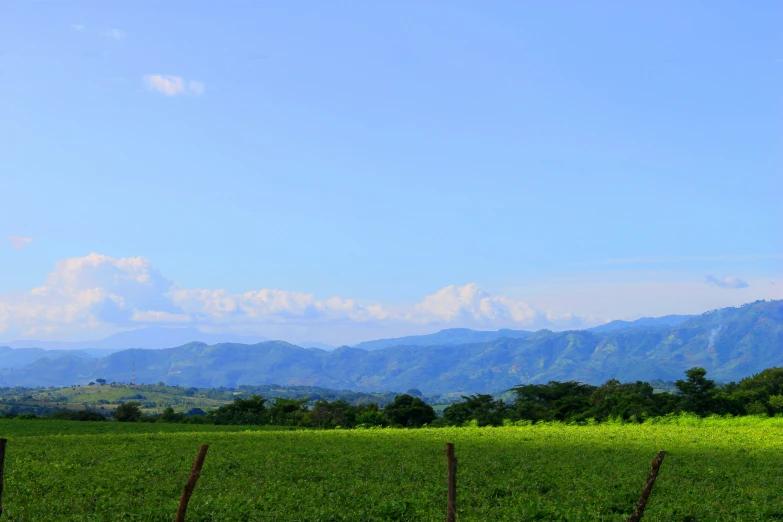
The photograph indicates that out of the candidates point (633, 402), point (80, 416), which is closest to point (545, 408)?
point (633, 402)

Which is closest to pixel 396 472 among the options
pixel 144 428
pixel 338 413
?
pixel 144 428

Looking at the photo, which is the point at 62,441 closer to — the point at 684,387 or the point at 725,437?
the point at 725,437

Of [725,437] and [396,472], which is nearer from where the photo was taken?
[396,472]

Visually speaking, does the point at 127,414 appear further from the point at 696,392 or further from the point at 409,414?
the point at 696,392

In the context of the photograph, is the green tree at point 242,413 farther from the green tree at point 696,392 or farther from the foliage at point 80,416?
the green tree at point 696,392

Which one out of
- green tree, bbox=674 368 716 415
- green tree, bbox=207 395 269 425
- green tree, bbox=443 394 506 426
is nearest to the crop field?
green tree, bbox=674 368 716 415

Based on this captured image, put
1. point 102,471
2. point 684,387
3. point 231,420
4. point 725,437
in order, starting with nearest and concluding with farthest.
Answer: point 102,471, point 725,437, point 684,387, point 231,420

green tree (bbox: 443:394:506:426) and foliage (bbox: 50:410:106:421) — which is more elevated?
foliage (bbox: 50:410:106:421)

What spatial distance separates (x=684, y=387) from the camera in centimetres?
6134

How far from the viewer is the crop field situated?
16.6 meters

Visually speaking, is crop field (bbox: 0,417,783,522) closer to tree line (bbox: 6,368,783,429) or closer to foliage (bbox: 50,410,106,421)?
tree line (bbox: 6,368,783,429)

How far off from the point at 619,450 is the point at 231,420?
5408 centimetres

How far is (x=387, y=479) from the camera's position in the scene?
2203 cm

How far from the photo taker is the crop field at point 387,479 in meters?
16.6
